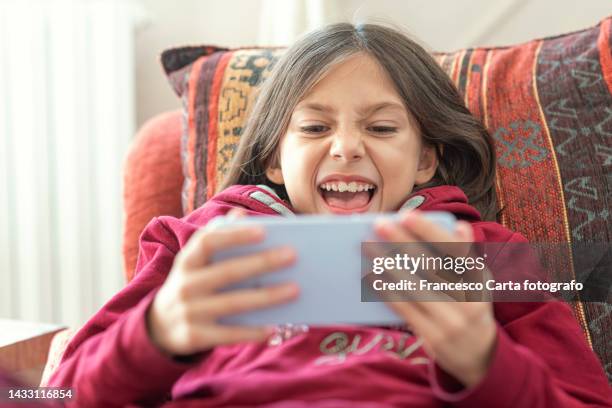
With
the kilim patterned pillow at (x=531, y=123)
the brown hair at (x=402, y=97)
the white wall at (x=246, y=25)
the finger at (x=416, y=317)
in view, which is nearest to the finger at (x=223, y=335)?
the finger at (x=416, y=317)

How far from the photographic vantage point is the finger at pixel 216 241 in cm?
67

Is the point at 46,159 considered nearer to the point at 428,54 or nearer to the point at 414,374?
the point at 428,54

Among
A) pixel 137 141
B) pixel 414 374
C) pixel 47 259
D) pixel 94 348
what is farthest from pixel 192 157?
pixel 47 259

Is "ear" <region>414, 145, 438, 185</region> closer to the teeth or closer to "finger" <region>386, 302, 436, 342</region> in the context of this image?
the teeth

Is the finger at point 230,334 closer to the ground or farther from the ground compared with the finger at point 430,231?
closer to the ground

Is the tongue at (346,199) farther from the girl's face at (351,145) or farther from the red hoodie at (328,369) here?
the red hoodie at (328,369)

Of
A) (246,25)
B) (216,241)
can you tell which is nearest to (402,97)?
(216,241)

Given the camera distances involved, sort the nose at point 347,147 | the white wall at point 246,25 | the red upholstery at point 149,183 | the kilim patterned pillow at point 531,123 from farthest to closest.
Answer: the white wall at point 246,25 < the red upholstery at point 149,183 < the kilim patterned pillow at point 531,123 < the nose at point 347,147

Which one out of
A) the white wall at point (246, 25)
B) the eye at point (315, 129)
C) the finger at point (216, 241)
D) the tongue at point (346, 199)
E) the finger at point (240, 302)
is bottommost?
the tongue at point (346, 199)

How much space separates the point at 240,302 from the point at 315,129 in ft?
1.53

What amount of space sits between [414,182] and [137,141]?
1.99 feet

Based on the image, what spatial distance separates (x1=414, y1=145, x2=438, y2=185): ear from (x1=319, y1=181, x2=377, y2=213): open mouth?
0.45ft

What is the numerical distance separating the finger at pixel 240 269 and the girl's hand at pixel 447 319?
0.31ft

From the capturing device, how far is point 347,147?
1.01m
